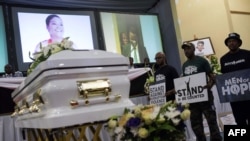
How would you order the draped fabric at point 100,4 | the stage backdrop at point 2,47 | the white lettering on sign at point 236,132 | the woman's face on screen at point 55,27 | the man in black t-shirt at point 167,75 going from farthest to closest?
the draped fabric at point 100,4, the woman's face on screen at point 55,27, the stage backdrop at point 2,47, the man in black t-shirt at point 167,75, the white lettering on sign at point 236,132

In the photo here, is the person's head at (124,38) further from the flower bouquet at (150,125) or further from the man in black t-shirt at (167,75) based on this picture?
the flower bouquet at (150,125)

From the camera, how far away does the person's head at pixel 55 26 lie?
5.11 meters

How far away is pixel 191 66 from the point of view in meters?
3.14

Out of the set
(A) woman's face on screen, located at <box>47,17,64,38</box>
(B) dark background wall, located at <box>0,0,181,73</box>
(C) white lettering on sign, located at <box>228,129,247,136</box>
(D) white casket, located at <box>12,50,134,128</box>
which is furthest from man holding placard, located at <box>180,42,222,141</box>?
(B) dark background wall, located at <box>0,0,181,73</box>

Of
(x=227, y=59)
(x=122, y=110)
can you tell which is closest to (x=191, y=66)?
(x=227, y=59)

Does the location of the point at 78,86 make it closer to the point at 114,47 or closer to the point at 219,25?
the point at 114,47

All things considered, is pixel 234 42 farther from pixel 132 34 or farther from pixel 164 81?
pixel 132 34

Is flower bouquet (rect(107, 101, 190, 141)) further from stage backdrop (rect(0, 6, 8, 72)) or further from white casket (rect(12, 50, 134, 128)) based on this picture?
stage backdrop (rect(0, 6, 8, 72))

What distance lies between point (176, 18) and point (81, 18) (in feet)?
7.08

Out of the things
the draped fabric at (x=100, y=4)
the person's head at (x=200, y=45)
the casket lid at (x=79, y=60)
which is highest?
the draped fabric at (x=100, y=4)

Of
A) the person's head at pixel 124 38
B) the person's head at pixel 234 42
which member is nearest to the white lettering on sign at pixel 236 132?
the person's head at pixel 234 42

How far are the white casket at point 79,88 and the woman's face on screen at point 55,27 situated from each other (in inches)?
151

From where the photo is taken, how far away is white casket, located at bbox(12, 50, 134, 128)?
120 cm

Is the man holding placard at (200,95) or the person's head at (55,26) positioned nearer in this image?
the man holding placard at (200,95)
